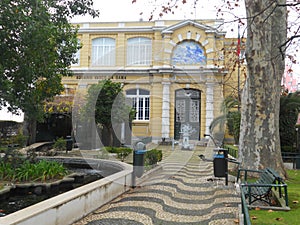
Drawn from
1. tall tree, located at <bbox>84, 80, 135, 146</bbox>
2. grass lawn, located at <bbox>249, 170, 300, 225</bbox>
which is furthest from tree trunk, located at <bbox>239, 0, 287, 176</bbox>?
tall tree, located at <bbox>84, 80, 135, 146</bbox>

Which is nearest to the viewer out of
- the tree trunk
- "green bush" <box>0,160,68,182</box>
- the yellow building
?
"green bush" <box>0,160,68,182</box>

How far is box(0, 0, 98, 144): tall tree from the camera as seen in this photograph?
7711 millimetres

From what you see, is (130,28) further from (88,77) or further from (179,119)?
(179,119)

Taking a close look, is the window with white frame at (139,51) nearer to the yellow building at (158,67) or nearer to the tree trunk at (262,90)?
the yellow building at (158,67)

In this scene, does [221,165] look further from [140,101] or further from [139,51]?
[139,51]

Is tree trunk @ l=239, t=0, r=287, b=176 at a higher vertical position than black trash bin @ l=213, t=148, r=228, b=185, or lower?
higher

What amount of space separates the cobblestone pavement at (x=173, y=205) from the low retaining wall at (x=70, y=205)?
0.15m

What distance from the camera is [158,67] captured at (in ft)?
68.6

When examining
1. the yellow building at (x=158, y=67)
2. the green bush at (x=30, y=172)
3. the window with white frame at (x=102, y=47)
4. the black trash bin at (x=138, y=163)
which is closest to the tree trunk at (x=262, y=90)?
the black trash bin at (x=138, y=163)

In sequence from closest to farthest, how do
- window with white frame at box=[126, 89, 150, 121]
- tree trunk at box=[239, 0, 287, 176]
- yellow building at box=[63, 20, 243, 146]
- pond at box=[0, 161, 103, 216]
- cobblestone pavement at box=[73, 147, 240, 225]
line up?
cobblestone pavement at box=[73, 147, 240, 225] < pond at box=[0, 161, 103, 216] < tree trunk at box=[239, 0, 287, 176] < yellow building at box=[63, 20, 243, 146] < window with white frame at box=[126, 89, 150, 121]

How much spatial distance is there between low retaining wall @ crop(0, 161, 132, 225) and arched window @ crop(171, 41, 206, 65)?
43.2 ft

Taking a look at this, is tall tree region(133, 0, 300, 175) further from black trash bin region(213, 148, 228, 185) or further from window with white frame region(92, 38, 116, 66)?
window with white frame region(92, 38, 116, 66)

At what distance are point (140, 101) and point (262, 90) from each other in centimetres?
1360

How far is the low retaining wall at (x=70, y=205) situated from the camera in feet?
12.2
